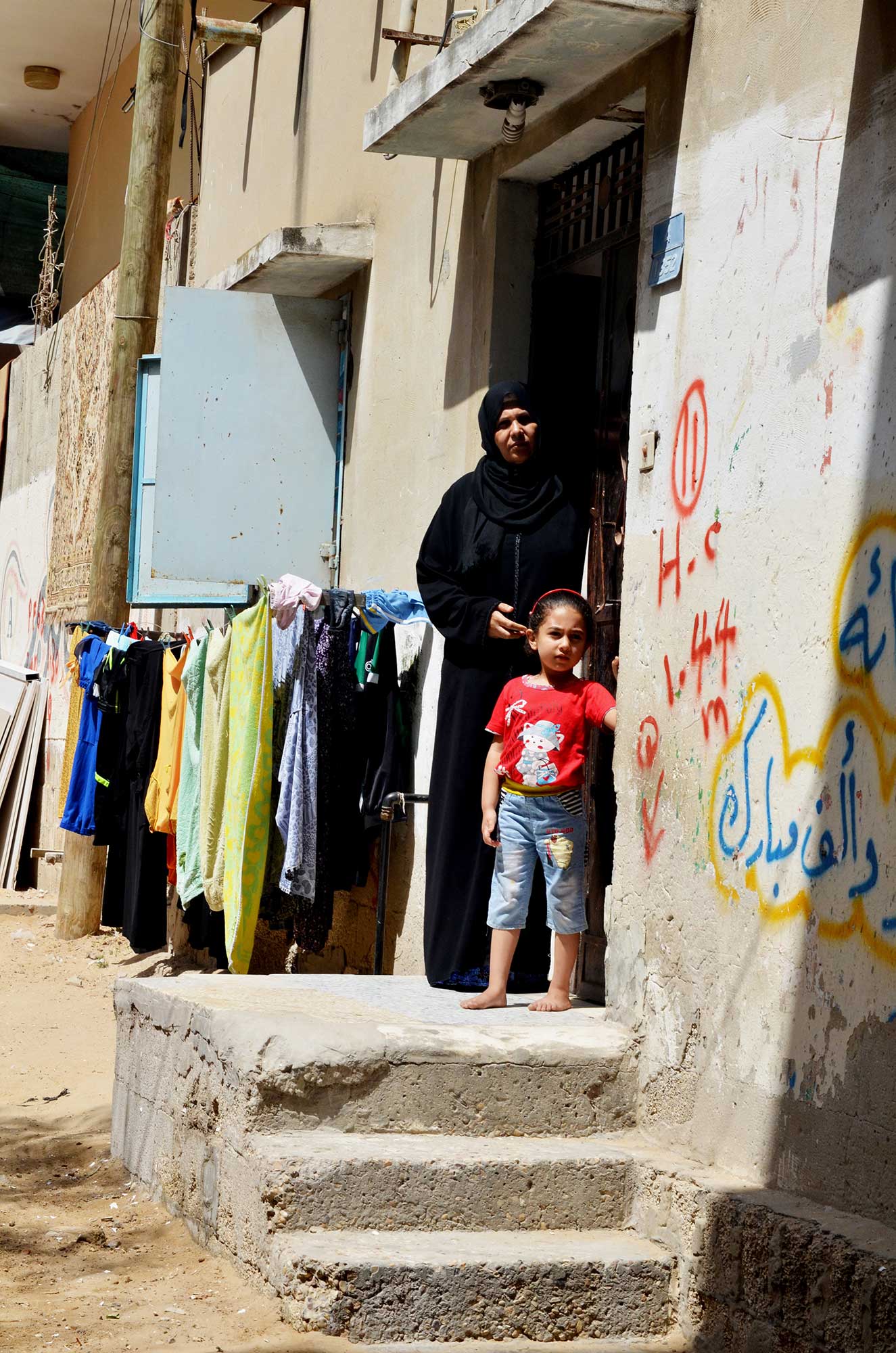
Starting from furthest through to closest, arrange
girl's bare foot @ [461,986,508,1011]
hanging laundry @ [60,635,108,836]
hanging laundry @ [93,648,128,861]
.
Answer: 1. hanging laundry @ [60,635,108,836]
2. hanging laundry @ [93,648,128,861]
3. girl's bare foot @ [461,986,508,1011]

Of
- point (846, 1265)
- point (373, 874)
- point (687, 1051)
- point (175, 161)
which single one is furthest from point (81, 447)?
point (846, 1265)

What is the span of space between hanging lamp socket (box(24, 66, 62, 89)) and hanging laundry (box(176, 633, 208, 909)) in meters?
12.4

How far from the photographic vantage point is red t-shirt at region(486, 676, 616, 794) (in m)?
4.74

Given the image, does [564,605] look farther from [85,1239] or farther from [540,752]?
[85,1239]

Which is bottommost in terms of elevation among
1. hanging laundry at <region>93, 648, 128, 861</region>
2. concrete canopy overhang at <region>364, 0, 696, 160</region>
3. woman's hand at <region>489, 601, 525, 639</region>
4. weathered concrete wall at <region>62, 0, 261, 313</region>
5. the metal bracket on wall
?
hanging laundry at <region>93, 648, 128, 861</region>

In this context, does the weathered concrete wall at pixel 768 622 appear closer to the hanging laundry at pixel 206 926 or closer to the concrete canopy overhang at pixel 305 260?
the concrete canopy overhang at pixel 305 260

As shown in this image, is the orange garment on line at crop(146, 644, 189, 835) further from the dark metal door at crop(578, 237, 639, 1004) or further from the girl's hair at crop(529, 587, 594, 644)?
the girl's hair at crop(529, 587, 594, 644)

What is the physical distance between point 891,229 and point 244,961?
4.10 metres

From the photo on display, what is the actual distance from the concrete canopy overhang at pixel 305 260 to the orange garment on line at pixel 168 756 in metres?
1.76

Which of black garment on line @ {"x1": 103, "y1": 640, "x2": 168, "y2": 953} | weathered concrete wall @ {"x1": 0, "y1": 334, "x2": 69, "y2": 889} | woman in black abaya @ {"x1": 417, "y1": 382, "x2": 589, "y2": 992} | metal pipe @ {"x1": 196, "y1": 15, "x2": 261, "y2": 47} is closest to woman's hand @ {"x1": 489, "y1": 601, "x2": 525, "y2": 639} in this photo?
woman in black abaya @ {"x1": 417, "y1": 382, "x2": 589, "y2": 992}

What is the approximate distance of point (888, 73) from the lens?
11.6ft

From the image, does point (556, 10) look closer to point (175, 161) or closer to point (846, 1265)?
point (846, 1265)

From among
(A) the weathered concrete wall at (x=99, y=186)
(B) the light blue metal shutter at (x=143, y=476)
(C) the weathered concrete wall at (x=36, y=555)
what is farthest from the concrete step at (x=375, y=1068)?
(A) the weathered concrete wall at (x=99, y=186)

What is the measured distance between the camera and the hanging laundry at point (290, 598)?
645 centimetres
